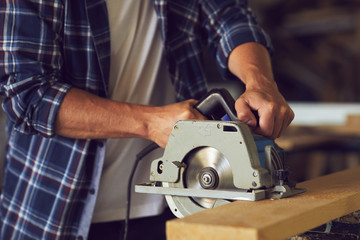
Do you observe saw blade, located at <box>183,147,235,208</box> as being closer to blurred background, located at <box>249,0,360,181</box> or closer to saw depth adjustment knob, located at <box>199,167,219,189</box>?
saw depth adjustment knob, located at <box>199,167,219,189</box>

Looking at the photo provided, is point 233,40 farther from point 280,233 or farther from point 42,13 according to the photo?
point 280,233

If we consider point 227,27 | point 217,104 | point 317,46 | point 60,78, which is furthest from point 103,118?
point 317,46

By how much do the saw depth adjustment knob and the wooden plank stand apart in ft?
0.27

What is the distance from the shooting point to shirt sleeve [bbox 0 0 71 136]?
1.41 metres

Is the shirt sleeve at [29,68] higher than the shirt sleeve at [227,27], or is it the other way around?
the shirt sleeve at [227,27]

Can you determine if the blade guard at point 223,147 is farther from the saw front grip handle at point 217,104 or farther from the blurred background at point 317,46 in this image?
the blurred background at point 317,46

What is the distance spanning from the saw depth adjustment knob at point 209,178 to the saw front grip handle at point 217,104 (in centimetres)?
17

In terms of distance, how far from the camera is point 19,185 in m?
1.62

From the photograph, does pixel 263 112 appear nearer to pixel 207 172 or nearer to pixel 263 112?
pixel 263 112

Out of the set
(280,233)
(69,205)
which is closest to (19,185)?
(69,205)

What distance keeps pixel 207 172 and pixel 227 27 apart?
765 millimetres

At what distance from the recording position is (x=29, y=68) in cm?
141

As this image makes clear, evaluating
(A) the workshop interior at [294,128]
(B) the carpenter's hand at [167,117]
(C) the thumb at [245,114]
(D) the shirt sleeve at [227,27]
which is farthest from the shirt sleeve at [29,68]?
(D) the shirt sleeve at [227,27]

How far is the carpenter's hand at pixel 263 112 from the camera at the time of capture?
1.26m
